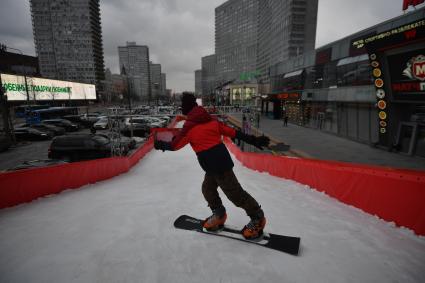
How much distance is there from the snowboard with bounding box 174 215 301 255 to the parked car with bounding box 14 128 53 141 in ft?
82.0

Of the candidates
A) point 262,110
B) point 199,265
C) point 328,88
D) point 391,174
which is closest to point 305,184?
point 391,174

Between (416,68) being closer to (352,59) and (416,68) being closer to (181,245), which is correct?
(352,59)

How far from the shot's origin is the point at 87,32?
477ft

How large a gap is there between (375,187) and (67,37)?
18551 centimetres

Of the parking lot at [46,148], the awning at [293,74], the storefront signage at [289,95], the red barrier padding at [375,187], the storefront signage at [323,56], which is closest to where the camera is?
the red barrier padding at [375,187]

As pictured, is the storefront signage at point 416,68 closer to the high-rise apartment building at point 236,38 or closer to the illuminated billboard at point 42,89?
the illuminated billboard at point 42,89

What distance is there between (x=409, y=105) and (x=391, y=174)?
1512cm

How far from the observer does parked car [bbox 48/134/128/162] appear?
1180 cm

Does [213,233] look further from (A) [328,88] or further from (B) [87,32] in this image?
(B) [87,32]

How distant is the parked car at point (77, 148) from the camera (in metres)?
11.8

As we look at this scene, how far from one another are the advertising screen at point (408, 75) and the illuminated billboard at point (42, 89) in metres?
42.0

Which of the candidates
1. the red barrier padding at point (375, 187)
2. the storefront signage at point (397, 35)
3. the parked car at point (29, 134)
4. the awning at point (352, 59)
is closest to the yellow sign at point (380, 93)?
Result: the storefront signage at point (397, 35)

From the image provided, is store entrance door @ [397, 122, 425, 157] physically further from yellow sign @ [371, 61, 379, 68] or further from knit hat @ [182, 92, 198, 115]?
knit hat @ [182, 92, 198, 115]

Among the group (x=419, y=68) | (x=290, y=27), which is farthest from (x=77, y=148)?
(x=290, y=27)
